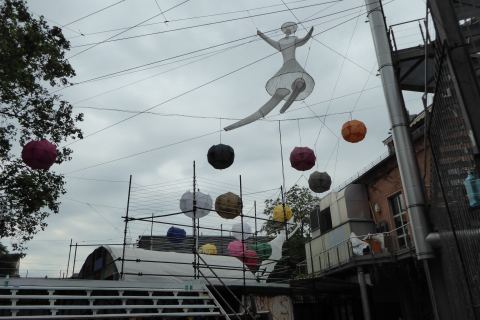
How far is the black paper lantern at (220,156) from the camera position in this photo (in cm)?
1144

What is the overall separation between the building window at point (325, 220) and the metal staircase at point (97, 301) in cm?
1246

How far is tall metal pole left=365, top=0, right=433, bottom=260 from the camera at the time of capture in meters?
8.62

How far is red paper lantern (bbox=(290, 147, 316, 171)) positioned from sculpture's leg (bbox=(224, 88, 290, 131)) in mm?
2170

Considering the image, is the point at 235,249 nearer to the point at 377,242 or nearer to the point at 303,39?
the point at 377,242

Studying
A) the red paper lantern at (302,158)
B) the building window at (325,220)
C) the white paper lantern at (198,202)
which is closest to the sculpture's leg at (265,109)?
the red paper lantern at (302,158)

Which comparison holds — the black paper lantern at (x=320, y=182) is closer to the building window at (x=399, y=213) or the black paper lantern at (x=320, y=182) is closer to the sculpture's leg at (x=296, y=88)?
the sculpture's leg at (x=296, y=88)

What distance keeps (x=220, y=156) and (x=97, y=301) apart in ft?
16.3

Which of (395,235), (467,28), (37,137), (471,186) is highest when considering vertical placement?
(37,137)

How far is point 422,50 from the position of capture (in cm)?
955

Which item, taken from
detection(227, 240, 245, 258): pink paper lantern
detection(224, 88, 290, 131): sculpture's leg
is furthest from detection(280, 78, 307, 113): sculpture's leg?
detection(227, 240, 245, 258): pink paper lantern

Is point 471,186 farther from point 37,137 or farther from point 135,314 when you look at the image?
point 37,137

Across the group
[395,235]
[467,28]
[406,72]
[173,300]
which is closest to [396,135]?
[406,72]

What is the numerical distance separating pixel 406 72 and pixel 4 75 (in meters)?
10.7

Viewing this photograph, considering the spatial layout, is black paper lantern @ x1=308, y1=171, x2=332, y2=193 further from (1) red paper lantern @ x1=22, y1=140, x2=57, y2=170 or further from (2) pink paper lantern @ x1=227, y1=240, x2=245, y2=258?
(1) red paper lantern @ x1=22, y1=140, x2=57, y2=170
